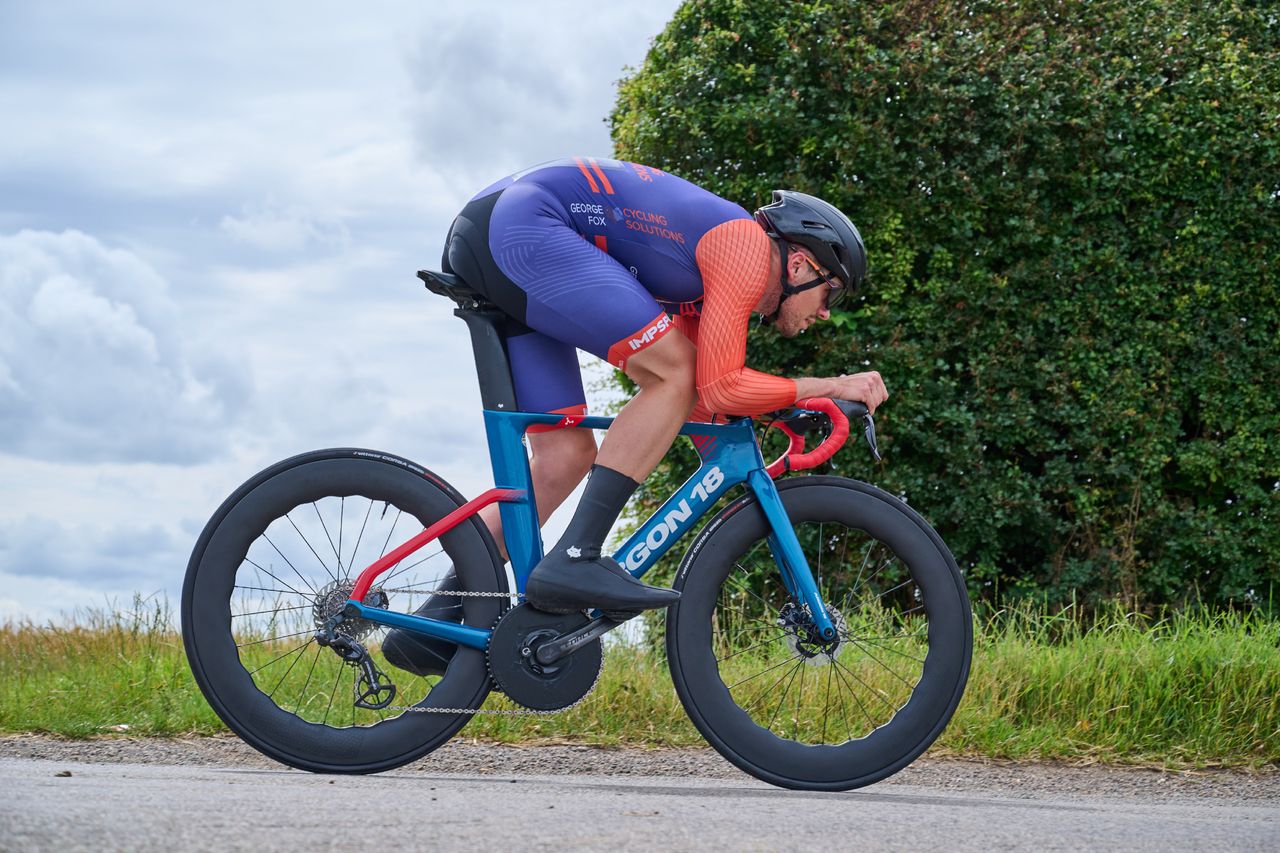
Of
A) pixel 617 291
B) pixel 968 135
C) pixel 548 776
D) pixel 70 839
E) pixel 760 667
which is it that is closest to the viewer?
pixel 70 839

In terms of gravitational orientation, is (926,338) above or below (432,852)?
above

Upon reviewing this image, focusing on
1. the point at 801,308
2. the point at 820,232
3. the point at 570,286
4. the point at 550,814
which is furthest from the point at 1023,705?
the point at 550,814

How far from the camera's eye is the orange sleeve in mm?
3846

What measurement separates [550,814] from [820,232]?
207 cm

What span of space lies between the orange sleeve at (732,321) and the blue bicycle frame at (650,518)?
0.24 metres

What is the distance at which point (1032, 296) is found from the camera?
868cm

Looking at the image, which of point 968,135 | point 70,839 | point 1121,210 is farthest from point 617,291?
point 1121,210

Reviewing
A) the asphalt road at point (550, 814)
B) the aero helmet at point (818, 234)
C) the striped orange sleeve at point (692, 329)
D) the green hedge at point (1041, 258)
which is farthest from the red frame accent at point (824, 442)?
the green hedge at point (1041, 258)

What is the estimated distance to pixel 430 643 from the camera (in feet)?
13.5

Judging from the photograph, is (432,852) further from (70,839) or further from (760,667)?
(760,667)

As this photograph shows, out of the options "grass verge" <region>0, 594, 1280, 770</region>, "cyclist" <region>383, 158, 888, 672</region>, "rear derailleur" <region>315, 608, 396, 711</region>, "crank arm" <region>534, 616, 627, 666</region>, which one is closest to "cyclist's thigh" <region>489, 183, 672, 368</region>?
"cyclist" <region>383, 158, 888, 672</region>

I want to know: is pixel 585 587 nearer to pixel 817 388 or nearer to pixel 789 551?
pixel 789 551

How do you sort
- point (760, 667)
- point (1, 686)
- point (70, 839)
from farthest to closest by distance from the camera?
point (1, 686) → point (760, 667) → point (70, 839)

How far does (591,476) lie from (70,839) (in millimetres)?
1928
